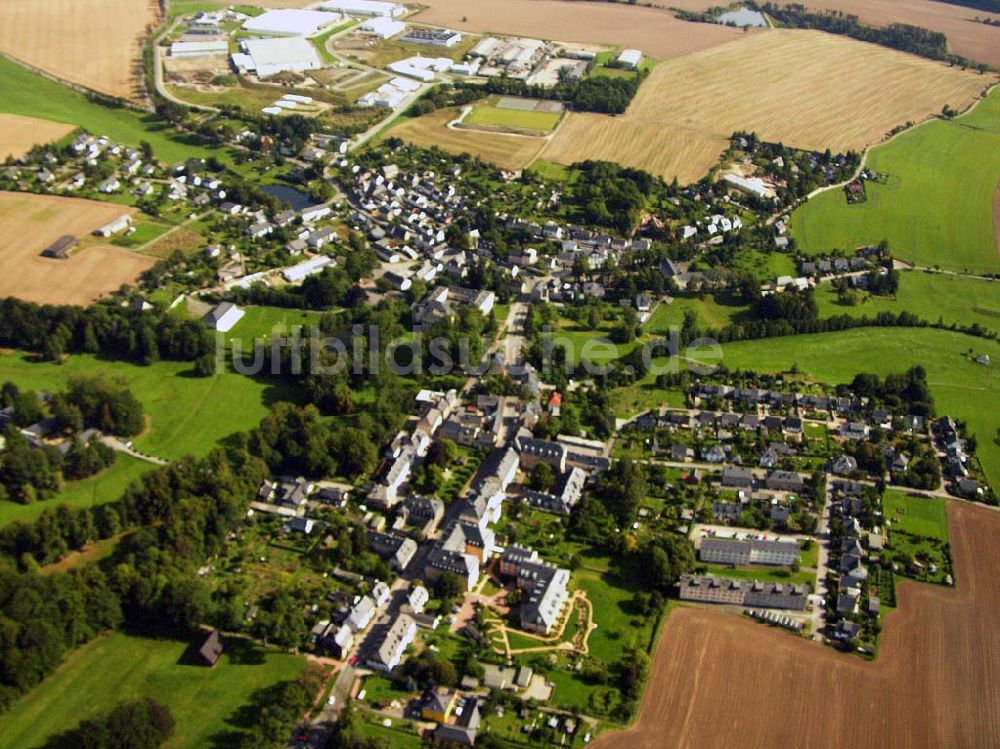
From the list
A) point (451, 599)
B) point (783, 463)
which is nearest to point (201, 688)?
point (451, 599)

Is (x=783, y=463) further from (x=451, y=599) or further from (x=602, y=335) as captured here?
(x=451, y=599)

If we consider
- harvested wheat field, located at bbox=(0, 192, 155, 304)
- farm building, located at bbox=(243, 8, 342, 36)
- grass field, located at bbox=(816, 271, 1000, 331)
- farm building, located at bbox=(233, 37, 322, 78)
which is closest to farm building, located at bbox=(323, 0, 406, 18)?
farm building, located at bbox=(243, 8, 342, 36)

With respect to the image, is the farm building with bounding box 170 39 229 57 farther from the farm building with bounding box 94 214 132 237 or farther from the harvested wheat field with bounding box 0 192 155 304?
the farm building with bounding box 94 214 132 237

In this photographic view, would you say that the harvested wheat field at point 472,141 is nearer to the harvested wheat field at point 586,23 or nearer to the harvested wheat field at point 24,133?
the harvested wheat field at point 24,133

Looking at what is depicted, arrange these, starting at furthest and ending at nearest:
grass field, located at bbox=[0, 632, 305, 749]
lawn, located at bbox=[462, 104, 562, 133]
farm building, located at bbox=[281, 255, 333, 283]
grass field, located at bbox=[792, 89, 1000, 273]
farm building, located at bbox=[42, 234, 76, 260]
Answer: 1. lawn, located at bbox=[462, 104, 562, 133]
2. grass field, located at bbox=[792, 89, 1000, 273]
3. farm building, located at bbox=[42, 234, 76, 260]
4. farm building, located at bbox=[281, 255, 333, 283]
5. grass field, located at bbox=[0, 632, 305, 749]

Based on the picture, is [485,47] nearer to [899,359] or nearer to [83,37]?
[83,37]

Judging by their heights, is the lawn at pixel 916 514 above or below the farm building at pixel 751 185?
below

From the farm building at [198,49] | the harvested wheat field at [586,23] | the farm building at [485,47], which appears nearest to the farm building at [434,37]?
the farm building at [485,47]
